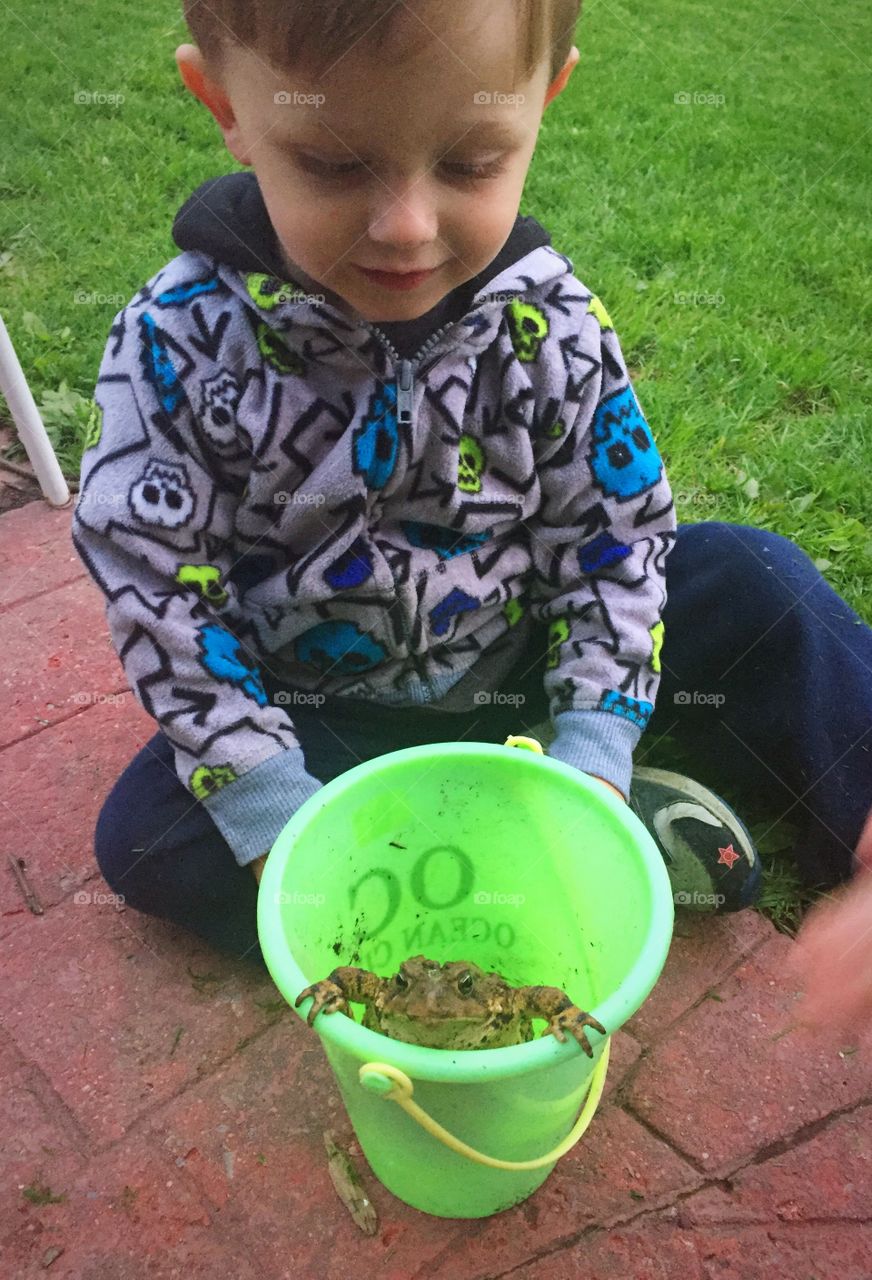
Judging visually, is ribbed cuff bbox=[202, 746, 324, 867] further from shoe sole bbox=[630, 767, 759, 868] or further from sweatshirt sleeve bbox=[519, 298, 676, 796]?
shoe sole bbox=[630, 767, 759, 868]

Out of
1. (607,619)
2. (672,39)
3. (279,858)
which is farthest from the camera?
(672,39)

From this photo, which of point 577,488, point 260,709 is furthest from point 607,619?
point 260,709

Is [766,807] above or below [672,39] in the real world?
below

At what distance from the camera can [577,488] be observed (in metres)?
1.50

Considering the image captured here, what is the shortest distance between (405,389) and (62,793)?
0.95 metres

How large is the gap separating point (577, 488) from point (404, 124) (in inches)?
24.6

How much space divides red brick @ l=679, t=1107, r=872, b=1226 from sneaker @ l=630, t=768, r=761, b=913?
0.34m

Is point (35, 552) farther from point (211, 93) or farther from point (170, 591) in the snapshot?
point (211, 93)

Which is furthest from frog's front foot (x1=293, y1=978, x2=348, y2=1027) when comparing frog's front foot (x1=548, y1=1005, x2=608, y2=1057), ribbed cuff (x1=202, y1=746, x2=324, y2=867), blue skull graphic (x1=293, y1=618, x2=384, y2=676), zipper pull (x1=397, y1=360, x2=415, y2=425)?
zipper pull (x1=397, y1=360, x2=415, y2=425)

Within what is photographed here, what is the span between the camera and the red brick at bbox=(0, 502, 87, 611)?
2166 millimetres

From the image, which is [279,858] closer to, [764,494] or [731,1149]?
[731,1149]

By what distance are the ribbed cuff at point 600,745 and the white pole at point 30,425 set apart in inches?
56.2

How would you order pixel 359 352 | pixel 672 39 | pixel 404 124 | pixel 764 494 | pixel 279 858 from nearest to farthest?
pixel 404 124 < pixel 279 858 < pixel 359 352 < pixel 764 494 < pixel 672 39

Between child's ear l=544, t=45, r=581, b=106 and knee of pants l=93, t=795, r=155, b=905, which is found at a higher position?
child's ear l=544, t=45, r=581, b=106
